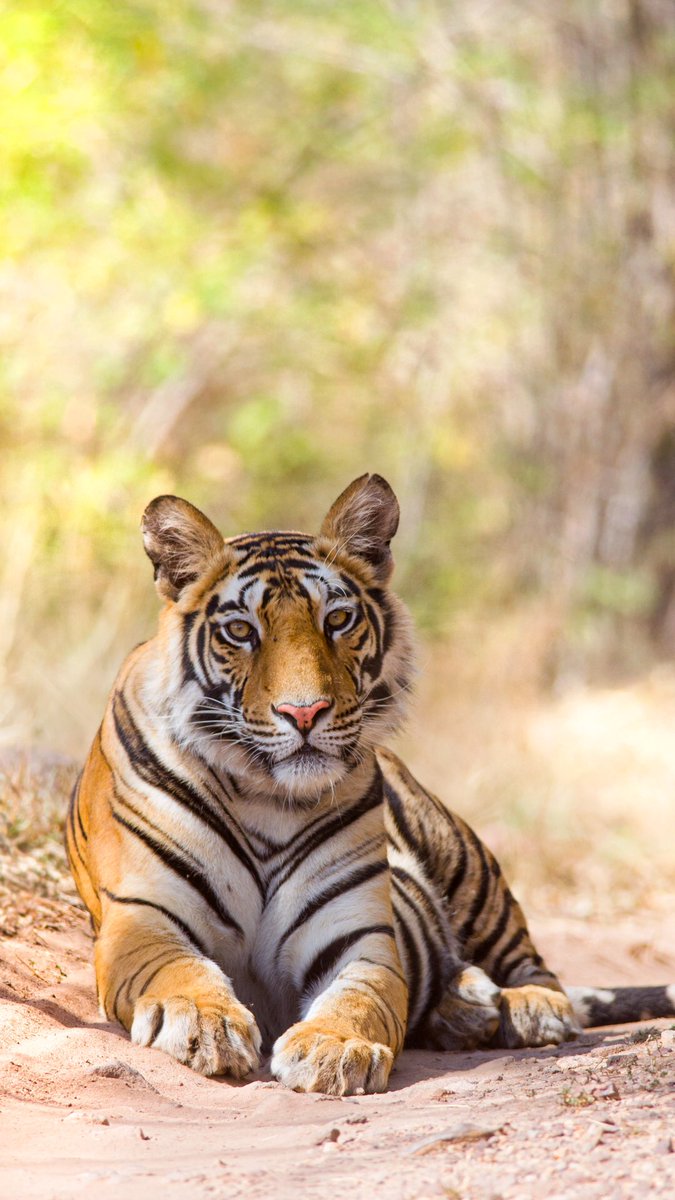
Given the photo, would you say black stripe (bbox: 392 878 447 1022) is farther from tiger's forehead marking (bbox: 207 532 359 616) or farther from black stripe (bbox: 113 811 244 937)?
tiger's forehead marking (bbox: 207 532 359 616)

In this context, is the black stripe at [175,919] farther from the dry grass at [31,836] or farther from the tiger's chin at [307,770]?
the dry grass at [31,836]

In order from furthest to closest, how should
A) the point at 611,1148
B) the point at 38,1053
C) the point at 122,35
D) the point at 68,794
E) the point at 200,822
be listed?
the point at 122,35 < the point at 68,794 < the point at 200,822 < the point at 38,1053 < the point at 611,1148

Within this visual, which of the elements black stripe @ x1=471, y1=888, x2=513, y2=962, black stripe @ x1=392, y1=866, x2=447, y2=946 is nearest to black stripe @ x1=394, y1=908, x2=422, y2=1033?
black stripe @ x1=392, y1=866, x2=447, y2=946

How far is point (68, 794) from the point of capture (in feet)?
18.9

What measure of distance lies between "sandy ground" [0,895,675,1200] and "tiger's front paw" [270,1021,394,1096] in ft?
0.16

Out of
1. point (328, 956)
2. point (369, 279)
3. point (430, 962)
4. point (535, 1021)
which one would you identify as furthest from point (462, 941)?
point (369, 279)

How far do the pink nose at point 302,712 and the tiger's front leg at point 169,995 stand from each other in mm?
640

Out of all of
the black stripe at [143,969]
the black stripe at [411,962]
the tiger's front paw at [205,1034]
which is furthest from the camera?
the black stripe at [411,962]

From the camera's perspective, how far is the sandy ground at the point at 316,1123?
240cm

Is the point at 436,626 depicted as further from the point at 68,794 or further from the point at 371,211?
the point at 68,794

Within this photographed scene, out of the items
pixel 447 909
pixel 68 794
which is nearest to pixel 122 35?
pixel 68 794

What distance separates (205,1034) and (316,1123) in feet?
1.76

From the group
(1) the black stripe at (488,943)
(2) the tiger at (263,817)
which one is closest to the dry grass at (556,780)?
(1) the black stripe at (488,943)

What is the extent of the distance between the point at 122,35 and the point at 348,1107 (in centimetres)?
1053
